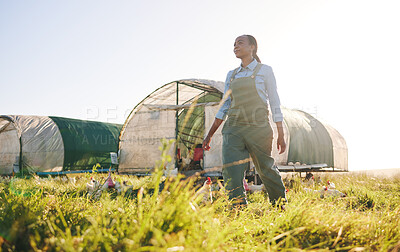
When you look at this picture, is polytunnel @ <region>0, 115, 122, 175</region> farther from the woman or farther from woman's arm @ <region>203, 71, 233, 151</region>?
the woman

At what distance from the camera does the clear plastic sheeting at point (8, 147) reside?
38.0 feet

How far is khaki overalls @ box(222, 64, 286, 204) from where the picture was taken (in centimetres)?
322

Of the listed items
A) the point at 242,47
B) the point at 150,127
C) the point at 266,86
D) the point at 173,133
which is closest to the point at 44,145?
the point at 150,127

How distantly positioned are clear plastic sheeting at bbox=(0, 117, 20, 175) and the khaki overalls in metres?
10.8

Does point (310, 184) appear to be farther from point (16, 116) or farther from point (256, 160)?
point (16, 116)

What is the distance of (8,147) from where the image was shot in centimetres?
1191

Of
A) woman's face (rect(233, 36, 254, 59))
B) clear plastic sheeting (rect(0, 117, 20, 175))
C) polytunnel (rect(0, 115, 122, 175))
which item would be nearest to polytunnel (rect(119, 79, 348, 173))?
polytunnel (rect(0, 115, 122, 175))

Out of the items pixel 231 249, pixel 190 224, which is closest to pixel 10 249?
pixel 190 224

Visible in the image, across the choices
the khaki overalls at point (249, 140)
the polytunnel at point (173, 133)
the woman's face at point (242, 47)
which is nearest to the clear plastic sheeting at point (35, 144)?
the polytunnel at point (173, 133)

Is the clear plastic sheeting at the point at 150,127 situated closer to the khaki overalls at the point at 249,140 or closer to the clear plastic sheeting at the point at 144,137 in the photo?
the clear plastic sheeting at the point at 144,137

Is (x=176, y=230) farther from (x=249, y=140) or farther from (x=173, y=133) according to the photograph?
(x=173, y=133)

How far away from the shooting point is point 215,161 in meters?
8.75

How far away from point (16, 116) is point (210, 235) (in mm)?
13123

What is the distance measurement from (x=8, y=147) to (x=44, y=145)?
54.7 inches
